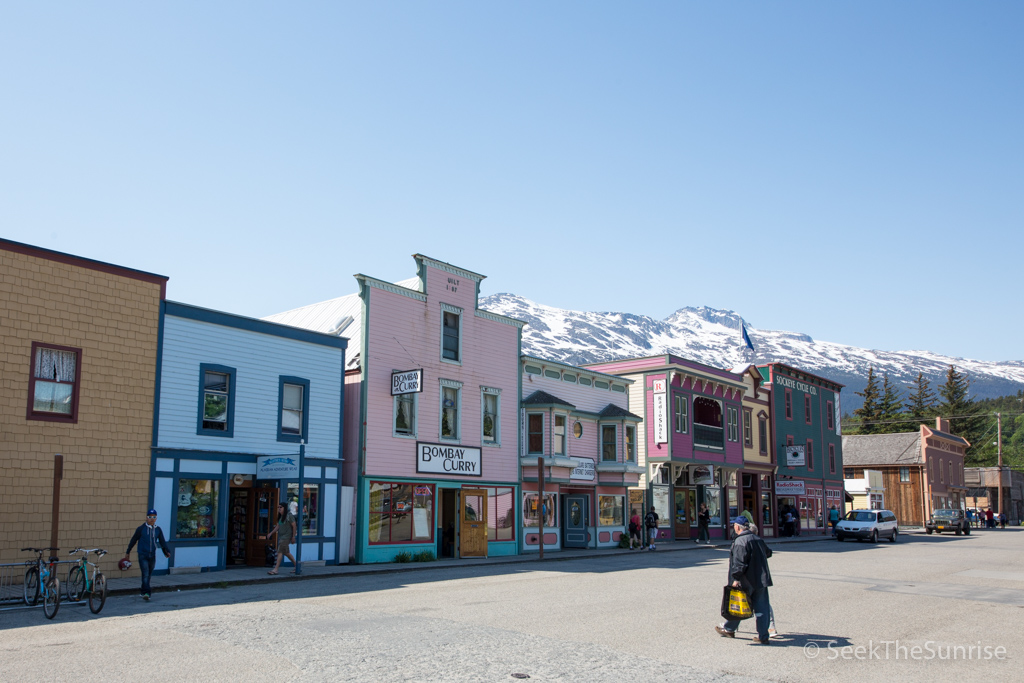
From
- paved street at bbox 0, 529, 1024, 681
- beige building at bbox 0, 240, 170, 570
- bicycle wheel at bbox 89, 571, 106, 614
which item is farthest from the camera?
beige building at bbox 0, 240, 170, 570

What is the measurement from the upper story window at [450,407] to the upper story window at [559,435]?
16.8 ft

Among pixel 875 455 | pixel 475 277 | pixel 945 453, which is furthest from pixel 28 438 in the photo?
pixel 945 453

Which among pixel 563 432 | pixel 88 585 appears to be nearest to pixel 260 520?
pixel 88 585

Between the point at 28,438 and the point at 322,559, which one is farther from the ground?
the point at 28,438

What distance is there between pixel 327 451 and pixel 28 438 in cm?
849

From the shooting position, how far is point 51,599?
13414 mm

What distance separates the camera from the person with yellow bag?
36.8 ft

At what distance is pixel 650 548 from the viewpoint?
32.8 meters

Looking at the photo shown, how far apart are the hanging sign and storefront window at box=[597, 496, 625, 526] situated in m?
18.4

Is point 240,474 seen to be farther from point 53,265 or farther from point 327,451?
point 53,265

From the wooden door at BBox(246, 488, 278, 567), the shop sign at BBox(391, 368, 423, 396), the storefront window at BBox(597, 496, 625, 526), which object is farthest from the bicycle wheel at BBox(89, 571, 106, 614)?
the storefront window at BBox(597, 496, 625, 526)

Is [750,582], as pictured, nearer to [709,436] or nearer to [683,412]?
[683,412]

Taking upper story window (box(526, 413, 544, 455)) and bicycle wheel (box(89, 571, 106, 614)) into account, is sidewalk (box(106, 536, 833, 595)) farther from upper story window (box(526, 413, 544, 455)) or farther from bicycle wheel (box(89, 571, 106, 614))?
upper story window (box(526, 413, 544, 455))

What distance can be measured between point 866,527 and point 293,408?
1186 inches
